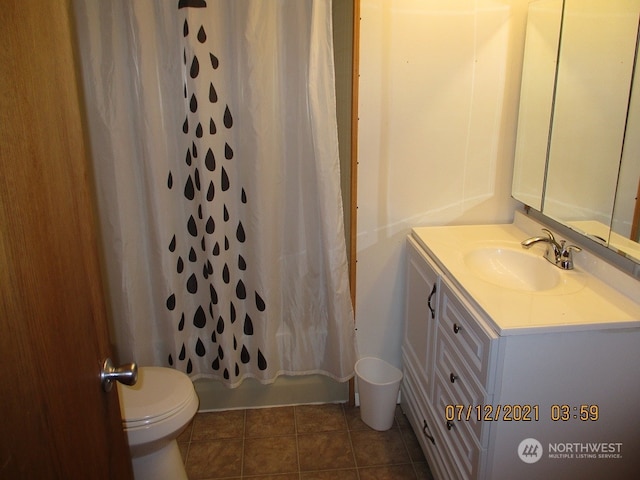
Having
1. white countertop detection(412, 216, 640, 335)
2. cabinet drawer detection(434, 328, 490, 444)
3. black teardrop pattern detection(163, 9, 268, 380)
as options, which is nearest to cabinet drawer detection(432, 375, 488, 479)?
cabinet drawer detection(434, 328, 490, 444)

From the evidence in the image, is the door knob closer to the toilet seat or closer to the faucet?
the toilet seat

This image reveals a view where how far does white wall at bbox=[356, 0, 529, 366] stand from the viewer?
6.72ft

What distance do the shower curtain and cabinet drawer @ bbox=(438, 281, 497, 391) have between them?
555 millimetres

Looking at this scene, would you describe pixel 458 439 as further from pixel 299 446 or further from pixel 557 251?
pixel 299 446

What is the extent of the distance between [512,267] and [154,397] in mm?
→ 1447

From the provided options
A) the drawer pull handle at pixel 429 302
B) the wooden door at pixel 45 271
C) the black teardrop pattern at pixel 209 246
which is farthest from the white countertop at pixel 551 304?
the wooden door at pixel 45 271

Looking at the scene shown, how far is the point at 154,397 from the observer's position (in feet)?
6.22

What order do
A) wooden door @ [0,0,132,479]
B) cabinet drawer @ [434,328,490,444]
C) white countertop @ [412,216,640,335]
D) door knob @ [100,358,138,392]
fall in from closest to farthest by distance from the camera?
wooden door @ [0,0,132,479]
door knob @ [100,358,138,392]
white countertop @ [412,216,640,335]
cabinet drawer @ [434,328,490,444]

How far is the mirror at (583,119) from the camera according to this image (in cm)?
155

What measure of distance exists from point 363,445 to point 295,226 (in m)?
1.02

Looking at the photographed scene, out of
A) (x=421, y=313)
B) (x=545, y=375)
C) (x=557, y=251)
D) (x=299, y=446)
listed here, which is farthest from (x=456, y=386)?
(x=299, y=446)

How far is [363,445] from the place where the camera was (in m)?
2.25

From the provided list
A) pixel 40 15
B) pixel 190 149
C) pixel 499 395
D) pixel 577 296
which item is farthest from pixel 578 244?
pixel 40 15

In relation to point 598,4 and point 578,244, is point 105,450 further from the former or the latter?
point 598,4
